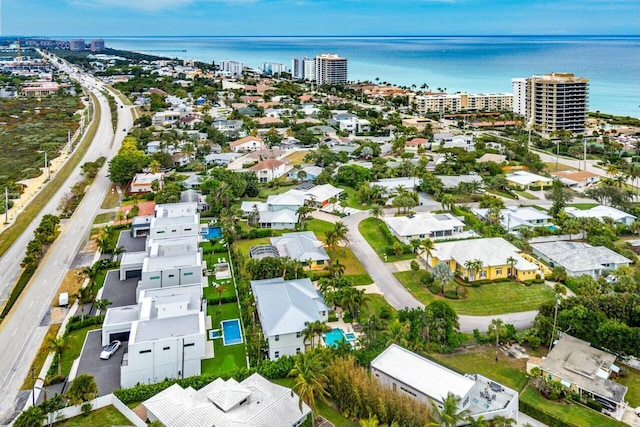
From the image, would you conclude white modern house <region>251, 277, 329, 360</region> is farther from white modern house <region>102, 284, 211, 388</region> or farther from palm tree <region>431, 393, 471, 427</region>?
palm tree <region>431, 393, 471, 427</region>

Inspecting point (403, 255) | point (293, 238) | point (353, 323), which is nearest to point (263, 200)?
point (293, 238)

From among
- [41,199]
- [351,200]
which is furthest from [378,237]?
[41,199]

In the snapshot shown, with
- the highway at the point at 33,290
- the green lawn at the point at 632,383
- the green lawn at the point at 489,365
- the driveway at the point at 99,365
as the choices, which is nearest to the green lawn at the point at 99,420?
the driveway at the point at 99,365

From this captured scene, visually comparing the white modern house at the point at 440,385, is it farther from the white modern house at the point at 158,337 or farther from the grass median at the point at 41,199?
the grass median at the point at 41,199

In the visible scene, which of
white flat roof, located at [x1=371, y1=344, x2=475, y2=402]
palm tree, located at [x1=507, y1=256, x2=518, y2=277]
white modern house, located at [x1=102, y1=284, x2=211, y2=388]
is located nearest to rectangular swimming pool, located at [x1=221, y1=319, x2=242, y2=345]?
white modern house, located at [x1=102, y1=284, x2=211, y2=388]

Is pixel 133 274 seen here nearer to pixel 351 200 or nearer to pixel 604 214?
pixel 351 200

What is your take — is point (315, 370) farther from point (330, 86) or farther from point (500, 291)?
point (330, 86)
